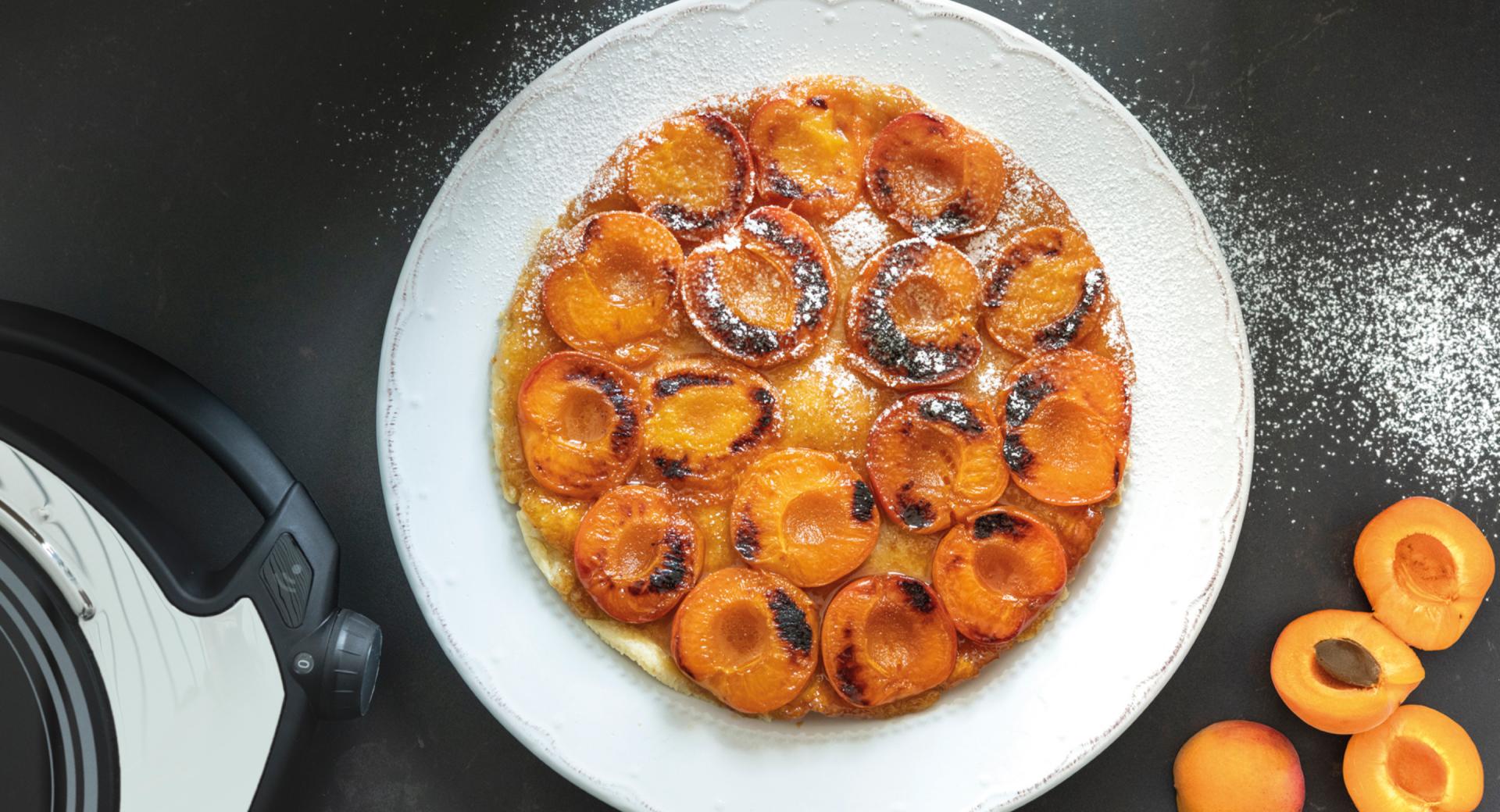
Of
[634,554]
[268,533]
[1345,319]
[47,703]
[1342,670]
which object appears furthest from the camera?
[1345,319]

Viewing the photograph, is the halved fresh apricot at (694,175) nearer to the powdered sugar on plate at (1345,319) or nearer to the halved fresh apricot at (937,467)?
the halved fresh apricot at (937,467)

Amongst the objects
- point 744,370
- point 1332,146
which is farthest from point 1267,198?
point 744,370

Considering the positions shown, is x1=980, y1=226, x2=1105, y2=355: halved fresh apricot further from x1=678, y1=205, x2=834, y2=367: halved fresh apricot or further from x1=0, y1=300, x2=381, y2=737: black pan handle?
x1=0, y1=300, x2=381, y2=737: black pan handle

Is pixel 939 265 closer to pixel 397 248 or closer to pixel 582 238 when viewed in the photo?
pixel 582 238

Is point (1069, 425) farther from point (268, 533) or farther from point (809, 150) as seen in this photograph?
point (268, 533)

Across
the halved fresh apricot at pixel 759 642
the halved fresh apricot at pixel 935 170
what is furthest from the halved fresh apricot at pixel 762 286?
the halved fresh apricot at pixel 759 642

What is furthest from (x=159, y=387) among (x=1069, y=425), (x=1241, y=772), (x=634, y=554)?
(x=1241, y=772)
